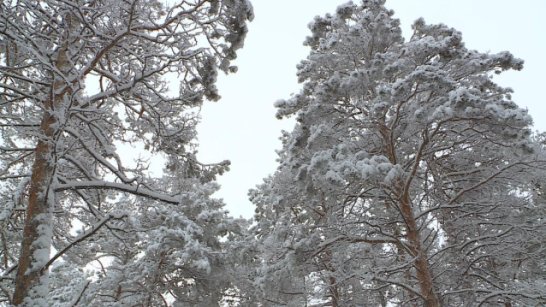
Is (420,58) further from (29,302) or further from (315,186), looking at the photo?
(29,302)

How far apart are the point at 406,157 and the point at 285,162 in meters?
3.08

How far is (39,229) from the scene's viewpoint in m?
4.19

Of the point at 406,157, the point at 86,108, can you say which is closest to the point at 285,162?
the point at 406,157

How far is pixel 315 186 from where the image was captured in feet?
27.1

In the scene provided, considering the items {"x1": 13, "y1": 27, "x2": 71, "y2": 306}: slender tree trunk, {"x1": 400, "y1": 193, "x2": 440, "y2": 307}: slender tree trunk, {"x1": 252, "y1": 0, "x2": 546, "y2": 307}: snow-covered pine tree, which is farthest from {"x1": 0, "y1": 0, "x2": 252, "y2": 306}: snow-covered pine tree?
{"x1": 400, "y1": 193, "x2": 440, "y2": 307}: slender tree trunk

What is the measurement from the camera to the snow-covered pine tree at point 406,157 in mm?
7035

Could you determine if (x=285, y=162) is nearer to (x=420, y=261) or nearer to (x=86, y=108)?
(x=420, y=261)

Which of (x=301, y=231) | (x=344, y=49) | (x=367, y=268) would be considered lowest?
(x=367, y=268)

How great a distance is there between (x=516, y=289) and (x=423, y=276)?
1684mm

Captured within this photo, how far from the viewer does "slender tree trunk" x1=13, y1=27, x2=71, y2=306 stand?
391 centimetres

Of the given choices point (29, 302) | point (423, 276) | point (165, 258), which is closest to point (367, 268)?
point (423, 276)

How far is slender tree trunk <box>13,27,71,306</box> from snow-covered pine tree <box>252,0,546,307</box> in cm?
443

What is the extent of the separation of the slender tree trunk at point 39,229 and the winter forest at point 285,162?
17 millimetres

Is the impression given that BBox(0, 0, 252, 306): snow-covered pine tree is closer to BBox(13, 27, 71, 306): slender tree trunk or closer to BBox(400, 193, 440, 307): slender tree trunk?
BBox(13, 27, 71, 306): slender tree trunk
